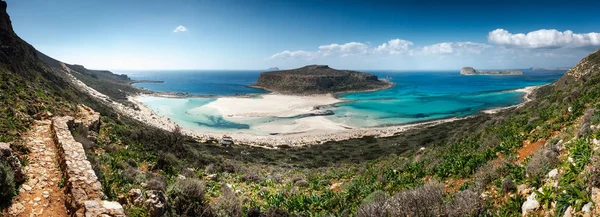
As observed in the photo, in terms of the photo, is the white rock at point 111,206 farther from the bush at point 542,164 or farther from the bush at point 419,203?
the bush at point 542,164

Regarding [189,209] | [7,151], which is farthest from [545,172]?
[7,151]

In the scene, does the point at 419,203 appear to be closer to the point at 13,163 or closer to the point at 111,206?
the point at 111,206

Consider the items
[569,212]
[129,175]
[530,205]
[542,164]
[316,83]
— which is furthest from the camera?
[316,83]

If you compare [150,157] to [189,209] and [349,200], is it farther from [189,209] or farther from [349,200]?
[349,200]

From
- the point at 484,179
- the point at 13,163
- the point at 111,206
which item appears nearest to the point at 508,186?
the point at 484,179

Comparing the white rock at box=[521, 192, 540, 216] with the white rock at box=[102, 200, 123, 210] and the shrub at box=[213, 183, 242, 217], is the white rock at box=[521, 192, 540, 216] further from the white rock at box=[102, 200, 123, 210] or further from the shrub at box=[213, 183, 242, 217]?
the white rock at box=[102, 200, 123, 210]

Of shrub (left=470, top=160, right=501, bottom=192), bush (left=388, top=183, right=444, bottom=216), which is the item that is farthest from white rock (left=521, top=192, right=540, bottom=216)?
bush (left=388, top=183, right=444, bottom=216)
